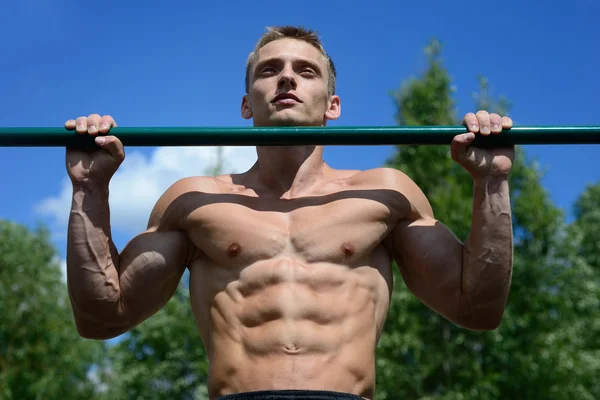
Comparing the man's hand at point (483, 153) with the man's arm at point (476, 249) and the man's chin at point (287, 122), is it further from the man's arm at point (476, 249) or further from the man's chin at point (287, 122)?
the man's chin at point (287, 122)

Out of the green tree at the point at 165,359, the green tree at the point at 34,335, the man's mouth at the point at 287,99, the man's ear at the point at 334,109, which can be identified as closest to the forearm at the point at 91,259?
the man's mouth at the point at 287,99

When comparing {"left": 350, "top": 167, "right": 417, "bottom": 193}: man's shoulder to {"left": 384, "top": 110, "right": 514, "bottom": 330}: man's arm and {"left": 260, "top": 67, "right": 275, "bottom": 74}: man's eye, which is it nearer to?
{"left": 384, "top": 110, "right": 514, "bottom": 330}: man's arm

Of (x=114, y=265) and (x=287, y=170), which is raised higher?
(x=287, y=170)

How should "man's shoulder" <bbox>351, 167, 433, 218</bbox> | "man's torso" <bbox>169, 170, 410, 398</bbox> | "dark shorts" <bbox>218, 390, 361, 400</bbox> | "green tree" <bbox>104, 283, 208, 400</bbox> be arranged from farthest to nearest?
"green tree" <bbox>104, 283, 208, 400</bbox>
"man's shoulder" <bbox>351, 167, 433, 218</bbox>
"man's torso" <bbox>169, 170, 410, 398</bbox>
"dark shorts" <bbox>218, 390, 361, 400</bbox>

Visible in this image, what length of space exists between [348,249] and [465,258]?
46cm

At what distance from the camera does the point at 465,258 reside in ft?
9.14

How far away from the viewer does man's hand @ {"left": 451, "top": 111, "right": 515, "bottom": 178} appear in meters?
2.73

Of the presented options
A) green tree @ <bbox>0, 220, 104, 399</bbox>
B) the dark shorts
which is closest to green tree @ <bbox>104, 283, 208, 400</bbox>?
green tree @ <bbox>0, 220, 104, 399</bbox>

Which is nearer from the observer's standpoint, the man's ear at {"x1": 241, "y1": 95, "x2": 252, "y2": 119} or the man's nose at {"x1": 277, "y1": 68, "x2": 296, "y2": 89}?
the man's nose at {"x1": 277, "y1": 68, "x2": 296, "y2": 89}

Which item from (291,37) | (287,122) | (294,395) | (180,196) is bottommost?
(294,395)

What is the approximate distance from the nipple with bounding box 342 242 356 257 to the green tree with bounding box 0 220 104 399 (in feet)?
61.7

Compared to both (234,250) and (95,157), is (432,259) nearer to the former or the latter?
(234,250)

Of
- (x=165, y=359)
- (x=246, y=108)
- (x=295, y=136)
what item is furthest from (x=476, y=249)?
(x=165, y=359)

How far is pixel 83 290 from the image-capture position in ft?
8.84
